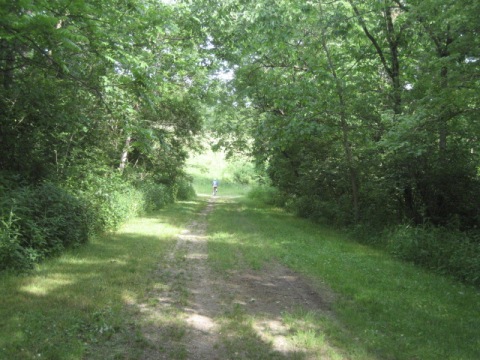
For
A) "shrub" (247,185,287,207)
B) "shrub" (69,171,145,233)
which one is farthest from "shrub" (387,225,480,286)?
"shrub" (247,185,287,207)

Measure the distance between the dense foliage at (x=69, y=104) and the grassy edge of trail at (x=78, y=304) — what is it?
749mm

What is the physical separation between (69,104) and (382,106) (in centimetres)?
1003

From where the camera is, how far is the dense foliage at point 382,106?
923 centimetres

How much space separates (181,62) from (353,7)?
617 centimetres

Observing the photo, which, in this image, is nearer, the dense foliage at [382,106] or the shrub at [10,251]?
the shrub at [10,251]

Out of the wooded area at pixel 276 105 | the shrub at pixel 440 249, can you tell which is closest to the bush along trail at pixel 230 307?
the shrub at pixel 440 249

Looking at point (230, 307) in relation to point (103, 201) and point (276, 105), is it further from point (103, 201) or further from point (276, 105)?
point (276, 105)

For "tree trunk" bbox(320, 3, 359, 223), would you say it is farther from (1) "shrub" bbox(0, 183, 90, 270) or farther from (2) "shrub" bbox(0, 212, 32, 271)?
(2) "shrub" bbox(0, 212, 32, 271)

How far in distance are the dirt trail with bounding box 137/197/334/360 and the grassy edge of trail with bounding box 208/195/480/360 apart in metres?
0.34

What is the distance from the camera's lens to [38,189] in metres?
8.37

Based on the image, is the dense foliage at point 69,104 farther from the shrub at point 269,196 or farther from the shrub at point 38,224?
the shrub at point 269,196

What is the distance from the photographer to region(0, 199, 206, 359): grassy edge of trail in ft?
13.6

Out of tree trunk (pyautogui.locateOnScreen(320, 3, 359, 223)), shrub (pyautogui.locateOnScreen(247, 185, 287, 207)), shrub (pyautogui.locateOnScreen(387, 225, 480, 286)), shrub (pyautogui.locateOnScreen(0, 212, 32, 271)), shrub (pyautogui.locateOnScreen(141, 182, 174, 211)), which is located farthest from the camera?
shrub (pyautogui.locateOnScreen(247, 185, 287, 207))

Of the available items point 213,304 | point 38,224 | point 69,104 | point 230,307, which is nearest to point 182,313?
point 213,304
